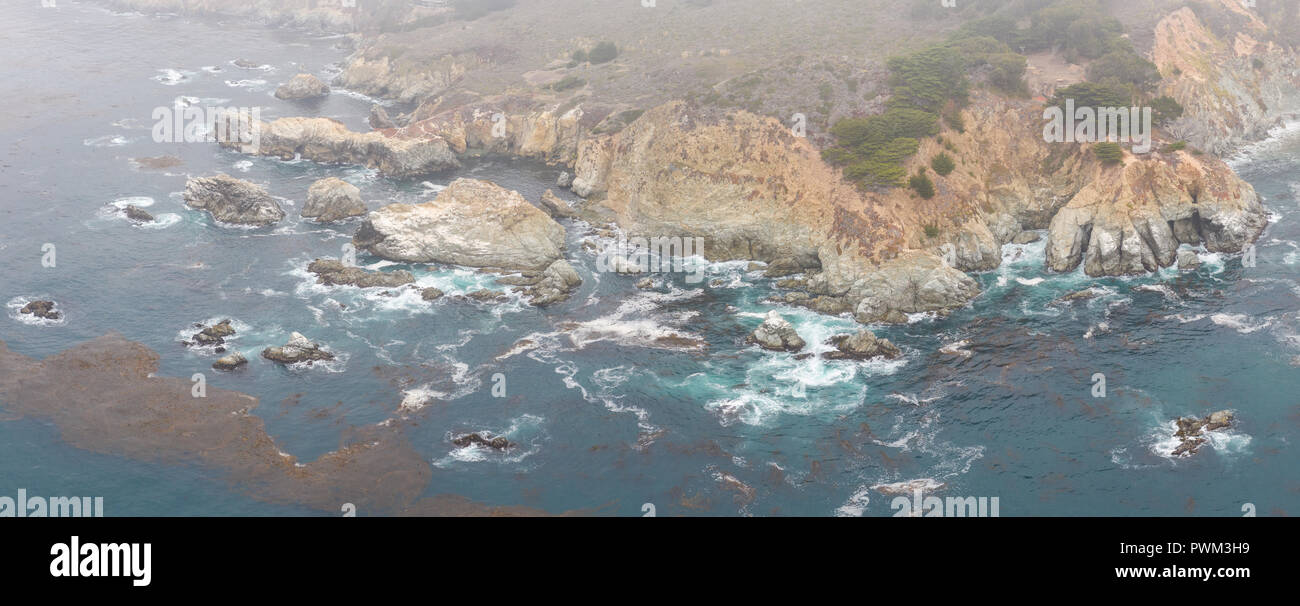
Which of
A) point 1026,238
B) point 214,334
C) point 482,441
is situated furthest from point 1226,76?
point 214,334

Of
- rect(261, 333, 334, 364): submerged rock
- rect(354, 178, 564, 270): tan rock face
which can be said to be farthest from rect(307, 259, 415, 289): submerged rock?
rect(261, 333, 334, 364): submerged rock

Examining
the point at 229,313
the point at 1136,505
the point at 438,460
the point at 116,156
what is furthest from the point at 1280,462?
the point at 116,156

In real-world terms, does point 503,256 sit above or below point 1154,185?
below

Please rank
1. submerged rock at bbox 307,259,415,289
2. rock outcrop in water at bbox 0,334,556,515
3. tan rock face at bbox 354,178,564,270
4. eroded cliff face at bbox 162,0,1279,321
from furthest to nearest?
1. tan rock face at bbox 354,178,564,270
2. submerged rock at bbox 307,259,415,289
3. eroded cliff face at bbox 162,0,1279,321
4. rock outcrop in water at bbox 0,334,556,515

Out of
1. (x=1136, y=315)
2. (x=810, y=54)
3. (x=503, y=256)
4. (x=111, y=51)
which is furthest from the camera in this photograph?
(x=111, y=51)

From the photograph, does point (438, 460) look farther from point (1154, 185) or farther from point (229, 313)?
point (1154, 185)

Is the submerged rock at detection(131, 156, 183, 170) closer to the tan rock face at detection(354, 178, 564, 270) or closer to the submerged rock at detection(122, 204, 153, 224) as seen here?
the submerged rock at detection(122, 204, 153, 224)
